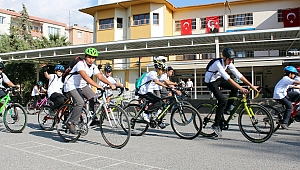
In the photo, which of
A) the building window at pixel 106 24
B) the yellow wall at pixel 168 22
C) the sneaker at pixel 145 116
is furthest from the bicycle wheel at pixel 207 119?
the building window at pixel 106 24

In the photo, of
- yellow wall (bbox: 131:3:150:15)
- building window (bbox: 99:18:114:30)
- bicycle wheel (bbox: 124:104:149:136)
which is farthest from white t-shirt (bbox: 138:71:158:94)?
building window (bbox: 99:18:114:30)

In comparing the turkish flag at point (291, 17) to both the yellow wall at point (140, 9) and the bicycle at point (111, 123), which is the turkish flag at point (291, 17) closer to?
the yellow wall at point (140, 9)

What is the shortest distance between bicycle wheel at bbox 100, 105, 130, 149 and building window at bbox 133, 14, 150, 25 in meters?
25.7

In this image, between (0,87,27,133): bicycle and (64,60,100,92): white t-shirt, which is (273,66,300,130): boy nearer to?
(64,60,100,92): white t-shirt

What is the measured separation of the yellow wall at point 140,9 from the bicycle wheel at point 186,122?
82.3ft

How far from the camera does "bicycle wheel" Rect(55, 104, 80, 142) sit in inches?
249

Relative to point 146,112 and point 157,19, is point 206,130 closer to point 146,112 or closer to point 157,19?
point 146,112

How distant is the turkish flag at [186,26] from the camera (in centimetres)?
3120

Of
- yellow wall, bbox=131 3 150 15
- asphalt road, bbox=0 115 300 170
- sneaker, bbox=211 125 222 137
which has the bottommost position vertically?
asphalt road, bbox=0 115 300 170

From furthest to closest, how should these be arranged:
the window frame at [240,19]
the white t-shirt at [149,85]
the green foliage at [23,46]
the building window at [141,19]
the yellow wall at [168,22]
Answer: the yellow wall at [168,22], the building window at [141,19], the window frame at [240,19], the green foliage at [23,46], the white t-shirt at [149,85]

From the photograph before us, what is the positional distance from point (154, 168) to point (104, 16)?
30220 mm

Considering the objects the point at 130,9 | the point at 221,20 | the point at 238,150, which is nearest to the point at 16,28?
the point at 130,9

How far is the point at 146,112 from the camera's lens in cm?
687

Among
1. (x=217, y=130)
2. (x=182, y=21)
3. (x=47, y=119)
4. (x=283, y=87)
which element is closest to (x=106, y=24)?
(x=182, y=21)
